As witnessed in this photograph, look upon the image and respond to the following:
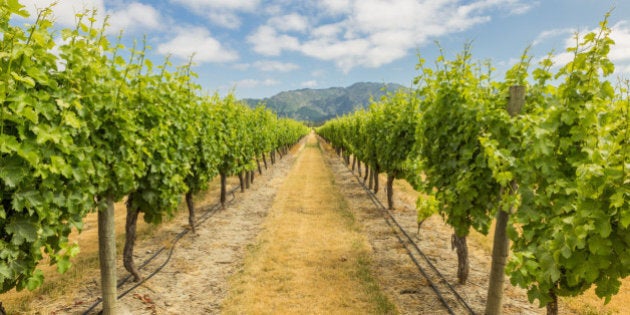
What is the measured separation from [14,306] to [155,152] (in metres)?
3.75

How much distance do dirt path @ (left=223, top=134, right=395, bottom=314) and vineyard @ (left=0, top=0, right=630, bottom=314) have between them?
55 millimetres

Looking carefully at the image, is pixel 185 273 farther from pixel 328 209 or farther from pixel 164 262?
pixel 328 209

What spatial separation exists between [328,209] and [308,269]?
6.03m

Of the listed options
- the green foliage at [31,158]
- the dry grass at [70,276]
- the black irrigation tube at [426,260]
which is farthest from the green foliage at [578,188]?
the dry grass at [70,276]

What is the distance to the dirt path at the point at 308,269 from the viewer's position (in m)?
6.94

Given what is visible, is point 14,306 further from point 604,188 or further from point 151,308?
point 604,188

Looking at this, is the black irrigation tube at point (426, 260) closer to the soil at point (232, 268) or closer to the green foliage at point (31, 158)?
the soil at point (232, 268)

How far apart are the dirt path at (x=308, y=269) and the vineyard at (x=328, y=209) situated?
6cm

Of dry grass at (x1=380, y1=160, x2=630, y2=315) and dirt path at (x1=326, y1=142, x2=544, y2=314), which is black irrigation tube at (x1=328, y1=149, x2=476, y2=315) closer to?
dirt path at (x1=326, y1=142, x2=544, y2=314)

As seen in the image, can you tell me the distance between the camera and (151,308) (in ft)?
22.2

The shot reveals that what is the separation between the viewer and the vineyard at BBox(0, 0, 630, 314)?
3.51 meters

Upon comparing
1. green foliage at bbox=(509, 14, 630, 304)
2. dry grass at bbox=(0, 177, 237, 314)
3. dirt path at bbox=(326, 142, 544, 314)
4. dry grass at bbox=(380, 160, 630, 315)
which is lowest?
dry grass at bbox=(380, 160, 630, 315)

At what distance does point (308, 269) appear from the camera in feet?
28.3

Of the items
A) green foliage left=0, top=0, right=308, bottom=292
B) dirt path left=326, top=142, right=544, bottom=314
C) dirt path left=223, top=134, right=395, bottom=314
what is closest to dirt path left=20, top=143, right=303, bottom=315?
dirt path left=223, top=134, right=395, bottom=314
